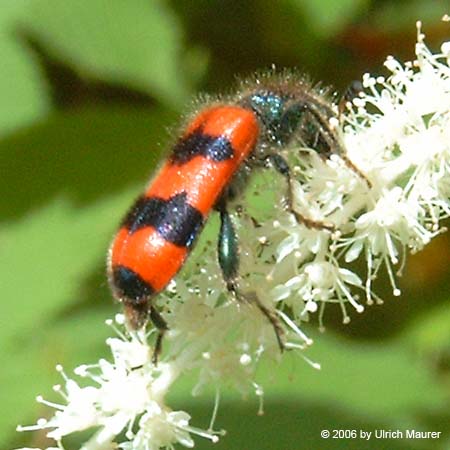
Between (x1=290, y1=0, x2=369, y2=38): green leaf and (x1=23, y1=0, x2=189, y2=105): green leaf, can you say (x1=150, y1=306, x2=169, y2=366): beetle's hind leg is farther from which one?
(x1=290, y1=0, x2=369, y2=38): green leaf

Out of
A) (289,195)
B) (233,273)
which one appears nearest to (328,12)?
(289,195)

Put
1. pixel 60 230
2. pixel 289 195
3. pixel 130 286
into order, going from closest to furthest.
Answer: pixel 130 286
pixel 289 195
pixel 60 230

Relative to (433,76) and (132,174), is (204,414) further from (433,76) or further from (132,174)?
(433,76)

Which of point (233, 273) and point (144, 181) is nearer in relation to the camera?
point (233, 273)

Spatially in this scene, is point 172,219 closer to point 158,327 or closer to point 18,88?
point 158,327

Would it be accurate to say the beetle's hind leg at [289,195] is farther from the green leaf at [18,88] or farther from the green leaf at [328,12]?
the green leaf at [18,88]

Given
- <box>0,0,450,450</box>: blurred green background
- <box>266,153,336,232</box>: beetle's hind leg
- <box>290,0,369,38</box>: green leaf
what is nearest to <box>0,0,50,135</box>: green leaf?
<box>0,0,450,450</box>: blurred green background

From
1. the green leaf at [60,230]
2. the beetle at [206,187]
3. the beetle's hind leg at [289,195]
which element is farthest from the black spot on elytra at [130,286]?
the green leaf at [60,230]
